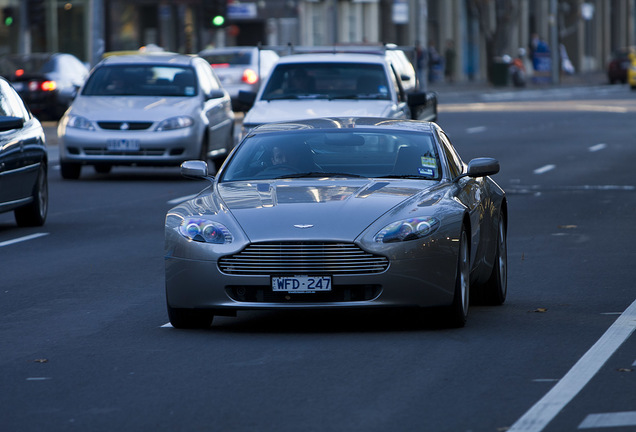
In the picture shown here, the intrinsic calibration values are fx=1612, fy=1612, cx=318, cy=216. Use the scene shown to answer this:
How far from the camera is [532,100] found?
5447 centimetres

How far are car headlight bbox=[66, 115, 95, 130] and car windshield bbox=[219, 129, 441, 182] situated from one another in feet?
39.3

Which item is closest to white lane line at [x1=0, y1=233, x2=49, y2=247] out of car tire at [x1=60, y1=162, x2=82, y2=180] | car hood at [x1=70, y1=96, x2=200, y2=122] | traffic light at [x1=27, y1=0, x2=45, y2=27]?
car hood at [x1=70, y1=96, x2=200, y2=122]

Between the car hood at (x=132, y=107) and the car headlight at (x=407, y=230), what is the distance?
538 inches

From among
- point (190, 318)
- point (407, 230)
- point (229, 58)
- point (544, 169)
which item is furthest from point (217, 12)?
point (407, 230)

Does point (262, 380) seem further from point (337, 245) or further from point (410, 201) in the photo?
point (410, 201)

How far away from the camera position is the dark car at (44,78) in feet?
115

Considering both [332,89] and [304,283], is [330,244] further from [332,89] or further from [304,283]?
[332,89]

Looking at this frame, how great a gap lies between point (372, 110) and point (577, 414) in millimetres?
13696

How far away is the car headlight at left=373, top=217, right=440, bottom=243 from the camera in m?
8.85

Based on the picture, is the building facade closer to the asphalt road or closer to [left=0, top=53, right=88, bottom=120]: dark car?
[left=0, top=53, right=88, bottom=120]: dark car

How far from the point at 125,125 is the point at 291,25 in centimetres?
4246

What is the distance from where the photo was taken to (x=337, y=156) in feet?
33.4

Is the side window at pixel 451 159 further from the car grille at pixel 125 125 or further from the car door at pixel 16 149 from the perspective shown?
the car grille at pixel 125 125

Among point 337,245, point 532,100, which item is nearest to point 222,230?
point 337,245
